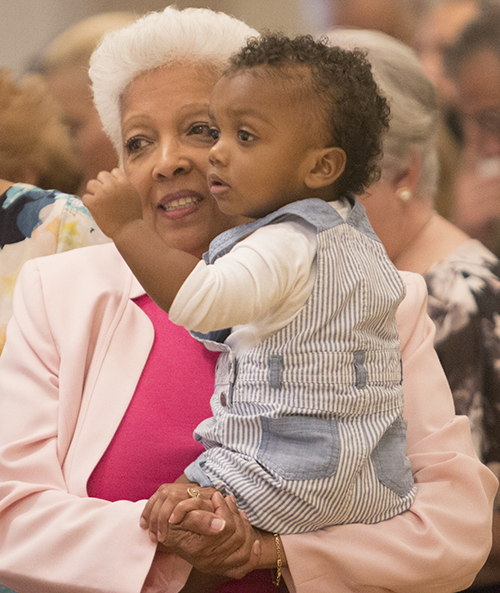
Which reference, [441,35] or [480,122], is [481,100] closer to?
[480,122]

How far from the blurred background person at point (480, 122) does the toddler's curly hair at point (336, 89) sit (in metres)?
1.00

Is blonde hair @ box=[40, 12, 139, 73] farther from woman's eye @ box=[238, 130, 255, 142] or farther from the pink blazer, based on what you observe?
woman's eye @ box=[238, 130, 255, 142]

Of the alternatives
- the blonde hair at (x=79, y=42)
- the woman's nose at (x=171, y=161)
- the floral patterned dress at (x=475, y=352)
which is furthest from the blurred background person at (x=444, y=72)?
the blonde hair at (x=79, y=42)

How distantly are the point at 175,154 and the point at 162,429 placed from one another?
61 cm

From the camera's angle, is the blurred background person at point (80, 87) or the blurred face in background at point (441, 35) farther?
the blurred background person at point (80, 87)

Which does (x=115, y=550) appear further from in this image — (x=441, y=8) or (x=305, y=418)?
(x=441, y=8)

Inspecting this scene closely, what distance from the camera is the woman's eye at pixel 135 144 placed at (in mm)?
1646

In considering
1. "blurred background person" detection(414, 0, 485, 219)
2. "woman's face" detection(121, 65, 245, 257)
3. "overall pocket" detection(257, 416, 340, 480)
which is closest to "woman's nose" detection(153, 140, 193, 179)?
"woman's face" detection(121, 65, 245, 257)

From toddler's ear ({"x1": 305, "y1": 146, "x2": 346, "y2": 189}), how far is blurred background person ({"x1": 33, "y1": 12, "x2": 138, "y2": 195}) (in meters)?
1.53

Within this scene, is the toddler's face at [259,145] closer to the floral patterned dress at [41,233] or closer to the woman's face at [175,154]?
the woman's face at [175,154]

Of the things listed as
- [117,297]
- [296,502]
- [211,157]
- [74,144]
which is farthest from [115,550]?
[74,144]

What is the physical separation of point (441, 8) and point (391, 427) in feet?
4.96

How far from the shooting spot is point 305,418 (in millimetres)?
1098

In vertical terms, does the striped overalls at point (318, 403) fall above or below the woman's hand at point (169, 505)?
above
